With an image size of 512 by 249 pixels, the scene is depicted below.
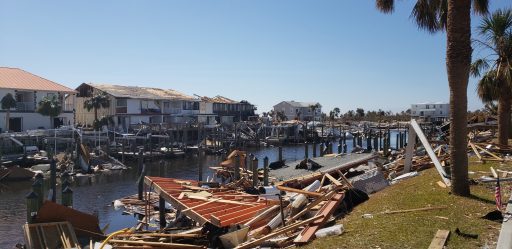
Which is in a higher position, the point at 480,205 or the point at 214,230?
the point at 480,205

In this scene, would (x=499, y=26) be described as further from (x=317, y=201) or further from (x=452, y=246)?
(x=452, y=246)

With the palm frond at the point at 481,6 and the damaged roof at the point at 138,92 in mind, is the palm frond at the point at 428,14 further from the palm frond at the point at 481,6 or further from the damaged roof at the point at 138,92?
the damaged roof at the point at 138,92

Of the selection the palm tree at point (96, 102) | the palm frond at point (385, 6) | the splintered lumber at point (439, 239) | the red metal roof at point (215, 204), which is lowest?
the red metal roof at point (215, 204)

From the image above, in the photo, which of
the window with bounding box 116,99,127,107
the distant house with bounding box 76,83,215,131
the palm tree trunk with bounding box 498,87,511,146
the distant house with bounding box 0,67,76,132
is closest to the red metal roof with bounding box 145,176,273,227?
the palm tree trunk with bounding box 498,87,511,146

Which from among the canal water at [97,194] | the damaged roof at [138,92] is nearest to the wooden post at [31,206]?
the canal water at [97,194]

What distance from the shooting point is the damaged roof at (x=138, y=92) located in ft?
207

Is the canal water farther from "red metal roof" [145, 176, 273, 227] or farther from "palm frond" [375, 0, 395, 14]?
"palm frond" [375, 0, 395, 14]

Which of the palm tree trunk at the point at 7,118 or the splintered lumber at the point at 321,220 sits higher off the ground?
the palm tree trunk at the point at 7,118

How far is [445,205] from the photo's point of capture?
36.7 feet

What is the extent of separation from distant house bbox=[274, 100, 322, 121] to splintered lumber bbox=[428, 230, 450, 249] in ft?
370

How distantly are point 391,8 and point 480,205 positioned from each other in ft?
22.6

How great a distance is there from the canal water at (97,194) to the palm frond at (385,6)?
537 inches

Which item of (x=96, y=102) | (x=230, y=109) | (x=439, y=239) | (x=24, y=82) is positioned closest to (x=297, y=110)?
(x=230, y=109)

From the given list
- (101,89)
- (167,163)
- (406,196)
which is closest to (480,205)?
(406,196)
